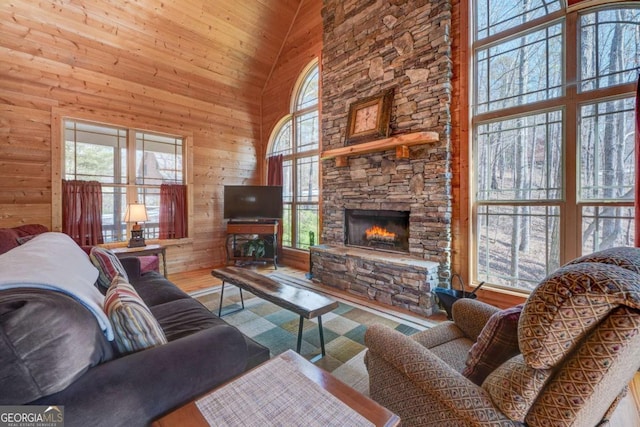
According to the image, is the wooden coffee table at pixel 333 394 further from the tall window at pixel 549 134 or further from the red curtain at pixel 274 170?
the red curtain at pixel 274 170

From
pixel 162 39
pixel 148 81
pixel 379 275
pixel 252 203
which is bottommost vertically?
pixel 379 275

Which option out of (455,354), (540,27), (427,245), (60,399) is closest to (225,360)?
(60,399)

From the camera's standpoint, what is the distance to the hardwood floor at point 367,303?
1.63m

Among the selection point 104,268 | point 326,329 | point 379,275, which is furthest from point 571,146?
point 104,268

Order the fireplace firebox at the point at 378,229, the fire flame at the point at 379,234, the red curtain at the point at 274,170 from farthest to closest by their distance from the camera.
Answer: the red curtain at the point at 274,170 → the fire flame at the point at 379,234 → the fireplace firebox at the point at 378,229

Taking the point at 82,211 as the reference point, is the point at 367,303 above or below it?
below

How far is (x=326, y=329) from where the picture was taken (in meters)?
2.70

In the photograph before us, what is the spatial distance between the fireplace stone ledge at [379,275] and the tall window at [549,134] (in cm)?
71

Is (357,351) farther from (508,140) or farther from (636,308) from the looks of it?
(508,140)

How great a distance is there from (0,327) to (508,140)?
380cm

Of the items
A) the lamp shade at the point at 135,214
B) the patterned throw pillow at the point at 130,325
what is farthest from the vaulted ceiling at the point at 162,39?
the patterned throw pillow at the point at 130,325

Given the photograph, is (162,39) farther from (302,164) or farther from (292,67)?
(302,164)

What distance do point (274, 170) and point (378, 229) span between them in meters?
2.63

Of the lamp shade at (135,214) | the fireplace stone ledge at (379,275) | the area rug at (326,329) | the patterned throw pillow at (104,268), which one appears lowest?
the area rug at (326,329)
